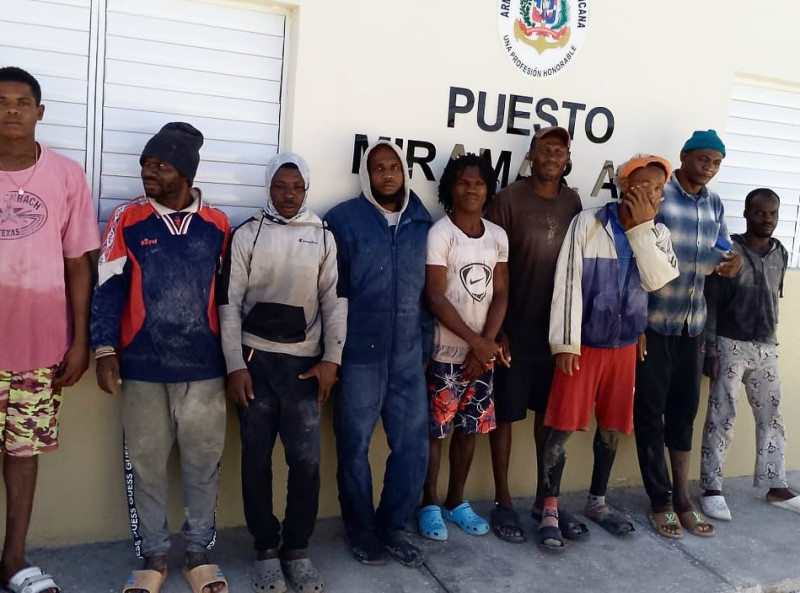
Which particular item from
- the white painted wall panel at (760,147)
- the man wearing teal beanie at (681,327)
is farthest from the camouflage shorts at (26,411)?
the white painted wall panel at (760,147)

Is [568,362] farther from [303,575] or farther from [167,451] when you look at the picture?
[167,451]

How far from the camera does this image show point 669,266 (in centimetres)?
375

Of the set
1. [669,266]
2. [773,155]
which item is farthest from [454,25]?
[773,155]

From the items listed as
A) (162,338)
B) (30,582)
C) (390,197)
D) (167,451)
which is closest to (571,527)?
(390,197)

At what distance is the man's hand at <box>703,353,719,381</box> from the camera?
4.54 meters

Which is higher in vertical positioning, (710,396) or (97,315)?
(97,315)

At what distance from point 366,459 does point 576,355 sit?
45.8 inches

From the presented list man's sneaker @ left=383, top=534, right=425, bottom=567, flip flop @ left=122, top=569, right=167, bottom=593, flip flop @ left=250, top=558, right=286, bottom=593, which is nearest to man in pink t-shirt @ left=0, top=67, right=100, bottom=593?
flip flop @ left=122, top=569, right=167, bottom=593

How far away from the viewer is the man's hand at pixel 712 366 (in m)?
4.54

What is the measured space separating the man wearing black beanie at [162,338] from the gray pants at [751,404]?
9.73 feet

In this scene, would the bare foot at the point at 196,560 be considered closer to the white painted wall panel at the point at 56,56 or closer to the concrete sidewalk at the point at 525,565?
the concrete sidewalk at the point at 525,565

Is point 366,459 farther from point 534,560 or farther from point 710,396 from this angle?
point 710,396

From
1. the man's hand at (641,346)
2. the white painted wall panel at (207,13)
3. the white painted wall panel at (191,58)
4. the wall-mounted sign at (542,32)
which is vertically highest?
the wall-mounted sign at (542,32)

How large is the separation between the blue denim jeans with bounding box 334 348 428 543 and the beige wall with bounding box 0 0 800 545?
15.0 inches
